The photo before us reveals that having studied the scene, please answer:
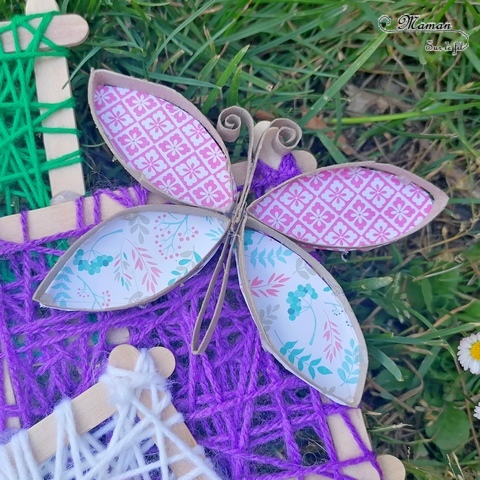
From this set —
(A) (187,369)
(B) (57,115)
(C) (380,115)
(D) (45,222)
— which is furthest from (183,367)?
(C) (380,115)

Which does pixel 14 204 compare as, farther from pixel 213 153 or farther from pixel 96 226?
pixel 213 153

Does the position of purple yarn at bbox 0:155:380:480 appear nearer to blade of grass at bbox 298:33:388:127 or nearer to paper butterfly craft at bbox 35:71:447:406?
paper butterfly craft at bbox 35:71:447:406

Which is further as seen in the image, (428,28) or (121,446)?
(428,28)

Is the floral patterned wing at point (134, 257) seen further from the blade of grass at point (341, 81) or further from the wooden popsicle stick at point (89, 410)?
the blade of grass at point (341, 81)

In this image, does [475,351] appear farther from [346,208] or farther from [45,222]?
[45,222]

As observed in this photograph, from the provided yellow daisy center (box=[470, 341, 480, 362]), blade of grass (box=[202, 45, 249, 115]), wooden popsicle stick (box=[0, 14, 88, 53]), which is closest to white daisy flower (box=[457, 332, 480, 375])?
yellow daisy center (box=[470, 341, 480, 362])

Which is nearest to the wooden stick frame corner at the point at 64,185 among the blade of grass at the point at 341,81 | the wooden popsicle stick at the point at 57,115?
the wooden popsicle stick at the point at 57,115

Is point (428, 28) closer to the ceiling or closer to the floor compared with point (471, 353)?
closer to the ceiling
